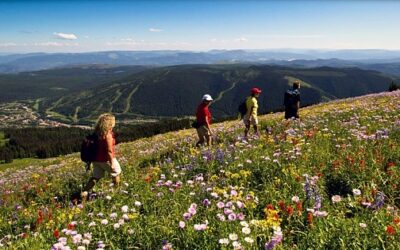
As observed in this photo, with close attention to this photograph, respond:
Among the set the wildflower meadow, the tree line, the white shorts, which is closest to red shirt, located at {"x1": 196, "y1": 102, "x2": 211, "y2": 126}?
the wildflower meadow

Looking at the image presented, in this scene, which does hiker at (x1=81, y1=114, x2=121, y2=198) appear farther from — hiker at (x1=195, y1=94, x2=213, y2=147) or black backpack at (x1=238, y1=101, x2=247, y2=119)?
black backpack at (x1=238, y1=101, x2=247, y2=119)

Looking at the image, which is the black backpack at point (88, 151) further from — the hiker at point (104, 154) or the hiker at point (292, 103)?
the hiker at point (292, 103)

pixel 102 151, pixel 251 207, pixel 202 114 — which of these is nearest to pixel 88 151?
pixel 102 151

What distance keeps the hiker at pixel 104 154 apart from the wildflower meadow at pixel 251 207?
13.9 inches

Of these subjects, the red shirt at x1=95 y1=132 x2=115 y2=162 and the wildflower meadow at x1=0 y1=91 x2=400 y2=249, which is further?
the red shirt at x1=95 y1=132 x2=115 y2=162

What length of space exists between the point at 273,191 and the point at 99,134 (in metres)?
5.44

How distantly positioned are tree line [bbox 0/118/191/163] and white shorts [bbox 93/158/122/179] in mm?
82561

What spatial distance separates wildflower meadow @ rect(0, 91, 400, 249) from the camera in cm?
485

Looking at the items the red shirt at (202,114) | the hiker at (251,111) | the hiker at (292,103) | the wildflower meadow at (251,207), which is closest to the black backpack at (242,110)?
the hiker at (251,111)

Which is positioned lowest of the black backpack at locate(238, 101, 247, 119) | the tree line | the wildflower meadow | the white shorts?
the tree line

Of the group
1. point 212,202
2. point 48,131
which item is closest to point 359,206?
point 212,202

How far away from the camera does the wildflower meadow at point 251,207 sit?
4848 millimetres

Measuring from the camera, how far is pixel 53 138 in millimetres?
176250

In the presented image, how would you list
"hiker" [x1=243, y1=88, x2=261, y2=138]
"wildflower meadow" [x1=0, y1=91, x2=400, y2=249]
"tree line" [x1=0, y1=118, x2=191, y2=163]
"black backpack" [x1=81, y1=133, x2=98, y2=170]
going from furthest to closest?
"tree line" [x1=0, y1=118, x2=191, y2=163] < "hiker" [x1=243, y1=88, x2=261, y2=138] < "black backpack" [x1=81, y1=133, x2=98, y2=170] < "wildflower meadow" [x1=0, y1=91, x2=400, y2=249]
